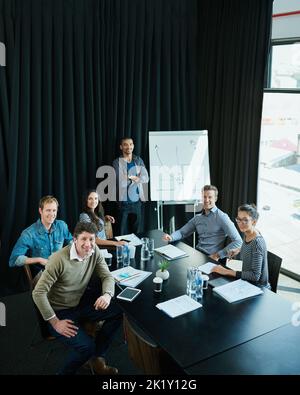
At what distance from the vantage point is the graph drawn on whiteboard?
15.9 ft

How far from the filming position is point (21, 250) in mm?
3193

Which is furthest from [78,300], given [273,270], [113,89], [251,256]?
[113,89]

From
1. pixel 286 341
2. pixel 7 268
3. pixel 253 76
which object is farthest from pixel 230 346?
pixel 253 76

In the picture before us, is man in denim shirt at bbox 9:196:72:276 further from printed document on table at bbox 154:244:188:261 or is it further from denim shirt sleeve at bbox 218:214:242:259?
denim shirt sleeve at bbox 218:214:242:259

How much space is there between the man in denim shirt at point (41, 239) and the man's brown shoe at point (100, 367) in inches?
33.3

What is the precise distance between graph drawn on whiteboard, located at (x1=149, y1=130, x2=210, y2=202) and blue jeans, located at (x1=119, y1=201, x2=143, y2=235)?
0.29 metres

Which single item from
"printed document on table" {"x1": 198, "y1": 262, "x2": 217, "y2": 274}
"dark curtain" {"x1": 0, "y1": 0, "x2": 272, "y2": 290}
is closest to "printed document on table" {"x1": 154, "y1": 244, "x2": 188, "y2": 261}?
"printed document on table" {"x1": 198, "y1": 262, "x2": 217, "y2": 274}

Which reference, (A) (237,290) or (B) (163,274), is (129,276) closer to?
(B) (163,274)

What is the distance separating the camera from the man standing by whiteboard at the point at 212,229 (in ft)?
11.7

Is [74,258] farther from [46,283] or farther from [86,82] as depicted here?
[86,82]

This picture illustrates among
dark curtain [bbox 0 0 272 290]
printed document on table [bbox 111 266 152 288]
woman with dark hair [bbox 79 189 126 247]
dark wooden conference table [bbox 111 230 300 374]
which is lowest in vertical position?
dark wooden conference table [bbox 111 230 300 374]

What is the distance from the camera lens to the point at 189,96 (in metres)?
5.19

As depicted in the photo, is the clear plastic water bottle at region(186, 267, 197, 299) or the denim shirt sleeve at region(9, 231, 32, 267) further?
the denim shirt sleeve at region(9, 231, 32, 267)

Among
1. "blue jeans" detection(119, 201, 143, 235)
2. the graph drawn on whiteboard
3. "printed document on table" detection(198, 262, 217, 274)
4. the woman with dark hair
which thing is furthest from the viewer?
the graph drawn on whiteboard
